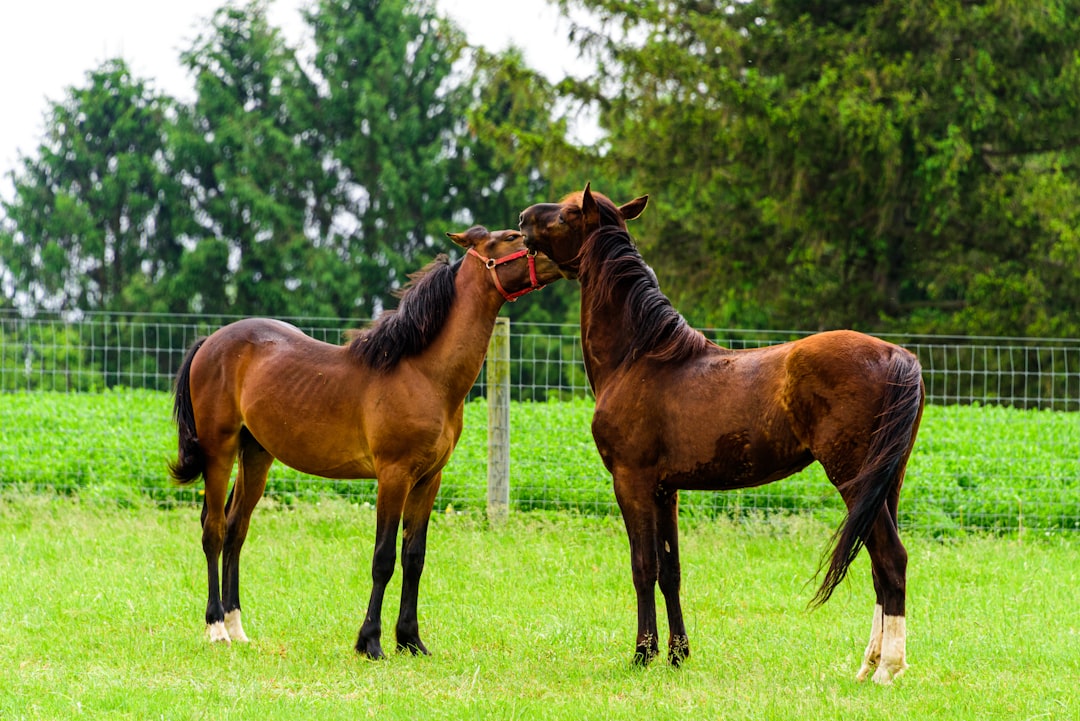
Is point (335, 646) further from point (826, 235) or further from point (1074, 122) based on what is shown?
point (1074, 122)

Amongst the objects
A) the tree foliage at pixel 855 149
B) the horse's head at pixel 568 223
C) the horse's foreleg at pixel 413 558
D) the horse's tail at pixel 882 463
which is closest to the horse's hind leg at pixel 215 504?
the horse's foreleg at pixel 413 558

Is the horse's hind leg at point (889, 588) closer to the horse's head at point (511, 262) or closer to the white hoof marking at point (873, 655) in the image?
the white hoof marking at point (873, 655)

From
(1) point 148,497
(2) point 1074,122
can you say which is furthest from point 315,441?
(2) point 1074,122

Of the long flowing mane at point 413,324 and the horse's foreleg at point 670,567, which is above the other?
the long flowing mane at point 413,324

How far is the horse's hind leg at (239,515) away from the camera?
5.36m

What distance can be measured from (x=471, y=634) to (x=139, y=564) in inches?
112

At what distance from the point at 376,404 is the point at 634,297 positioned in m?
1.33

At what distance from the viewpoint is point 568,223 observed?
493 centimetres

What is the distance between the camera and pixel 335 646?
16.8 ft

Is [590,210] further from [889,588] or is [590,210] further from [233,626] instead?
[233,626]

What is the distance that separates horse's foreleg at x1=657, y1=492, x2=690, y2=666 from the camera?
476 centimetres

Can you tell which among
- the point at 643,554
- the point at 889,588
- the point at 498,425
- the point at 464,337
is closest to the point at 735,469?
the point at 643,554

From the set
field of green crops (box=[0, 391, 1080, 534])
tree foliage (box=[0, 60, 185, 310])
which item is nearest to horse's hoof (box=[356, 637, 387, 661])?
field of green crops (box=[0, 391, 1080, 534])

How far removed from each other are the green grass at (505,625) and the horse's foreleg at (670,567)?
176 millimetres
